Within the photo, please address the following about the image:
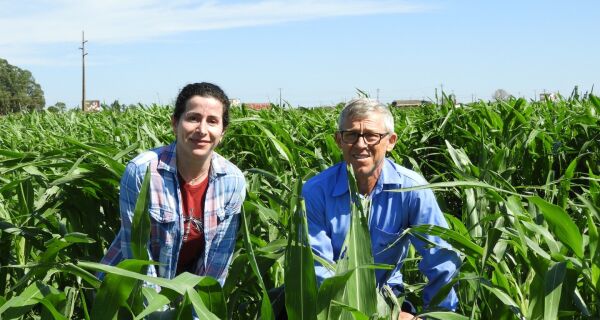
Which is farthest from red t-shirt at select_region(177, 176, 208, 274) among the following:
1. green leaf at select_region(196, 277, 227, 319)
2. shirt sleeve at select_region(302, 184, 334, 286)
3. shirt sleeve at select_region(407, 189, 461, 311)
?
green leaf at select_region(196, 277, 227, 319)

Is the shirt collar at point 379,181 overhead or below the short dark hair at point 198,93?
below

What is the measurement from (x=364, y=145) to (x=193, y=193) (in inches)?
25.0

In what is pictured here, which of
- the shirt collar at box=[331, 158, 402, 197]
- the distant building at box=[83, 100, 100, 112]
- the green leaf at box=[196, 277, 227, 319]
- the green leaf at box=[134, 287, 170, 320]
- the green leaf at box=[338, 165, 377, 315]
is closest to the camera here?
the green leaf at box=[134, 287, 170, 320]

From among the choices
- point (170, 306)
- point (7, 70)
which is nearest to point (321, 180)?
point (170, 306)

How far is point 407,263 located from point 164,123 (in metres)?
3.92

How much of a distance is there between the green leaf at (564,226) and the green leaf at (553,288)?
0.11 m

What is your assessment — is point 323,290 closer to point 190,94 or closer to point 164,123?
point 190,94

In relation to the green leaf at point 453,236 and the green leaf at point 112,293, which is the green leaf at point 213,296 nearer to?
the green leaf at point 112,293

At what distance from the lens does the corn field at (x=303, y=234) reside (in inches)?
68.4

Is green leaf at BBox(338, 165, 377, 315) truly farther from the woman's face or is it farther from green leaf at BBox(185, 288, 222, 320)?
the woman's face

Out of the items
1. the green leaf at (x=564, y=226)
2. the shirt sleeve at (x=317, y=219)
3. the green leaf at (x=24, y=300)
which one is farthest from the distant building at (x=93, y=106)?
the green leaf at (x=564, y=226)

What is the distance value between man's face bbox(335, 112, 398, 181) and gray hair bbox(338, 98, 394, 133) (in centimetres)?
1

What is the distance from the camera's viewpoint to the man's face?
2590 millimetres

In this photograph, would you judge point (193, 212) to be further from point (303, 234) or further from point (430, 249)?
point (303, 234)
